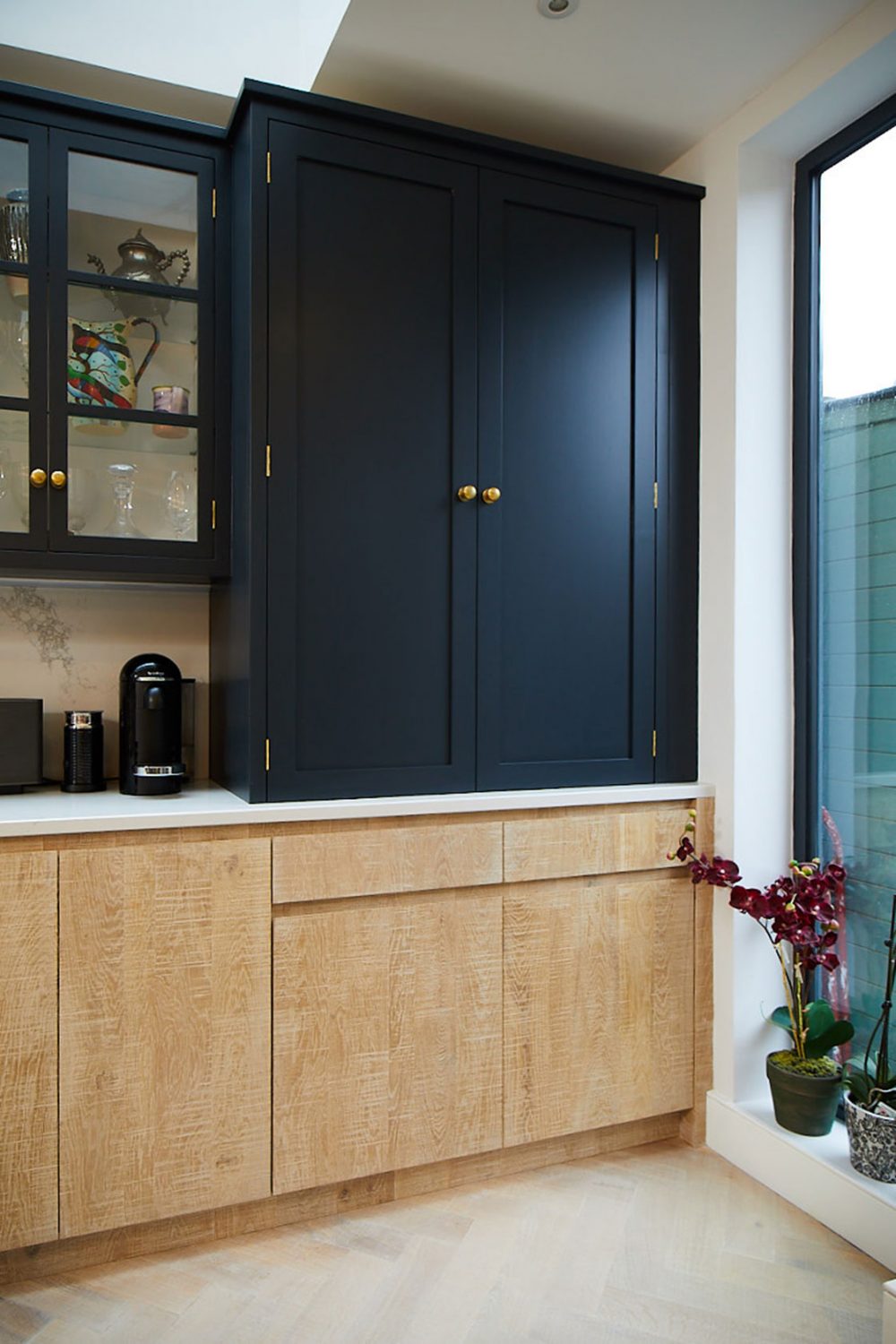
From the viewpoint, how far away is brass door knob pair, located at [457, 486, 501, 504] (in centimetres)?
218

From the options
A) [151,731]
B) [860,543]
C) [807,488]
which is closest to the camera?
[151,731]

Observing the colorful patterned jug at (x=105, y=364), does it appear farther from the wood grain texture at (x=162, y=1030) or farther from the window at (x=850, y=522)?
the window at (x=850, y=522)

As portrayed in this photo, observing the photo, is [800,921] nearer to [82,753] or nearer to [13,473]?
[82,753]

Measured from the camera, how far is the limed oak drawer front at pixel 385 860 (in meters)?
1.97

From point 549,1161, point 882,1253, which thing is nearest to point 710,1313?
point 882,1253

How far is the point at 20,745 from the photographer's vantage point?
2.09 meters

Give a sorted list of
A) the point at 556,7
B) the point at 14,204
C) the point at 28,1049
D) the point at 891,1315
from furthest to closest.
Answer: the point at 14,204 < the point at 556,7 < the point at 28,1049 < the point at 891,1315

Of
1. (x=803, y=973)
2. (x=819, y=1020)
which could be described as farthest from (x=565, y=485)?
(x=819, y=1020)

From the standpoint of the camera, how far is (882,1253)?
189cm

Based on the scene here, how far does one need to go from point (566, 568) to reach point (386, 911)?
89 centimetres

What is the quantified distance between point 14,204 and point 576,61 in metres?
1.21

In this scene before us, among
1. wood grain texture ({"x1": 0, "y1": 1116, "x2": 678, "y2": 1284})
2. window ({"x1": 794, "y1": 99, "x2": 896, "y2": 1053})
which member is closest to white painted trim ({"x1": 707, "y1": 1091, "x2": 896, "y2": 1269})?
wood grain texture ({"x1": 0, "y1": 1116, "x2": 678, "y2": 1284})

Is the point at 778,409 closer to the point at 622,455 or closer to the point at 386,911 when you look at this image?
the point at 622,455

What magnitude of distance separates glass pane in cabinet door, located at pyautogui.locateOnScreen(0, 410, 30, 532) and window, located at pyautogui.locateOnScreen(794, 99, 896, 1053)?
1765 mm
